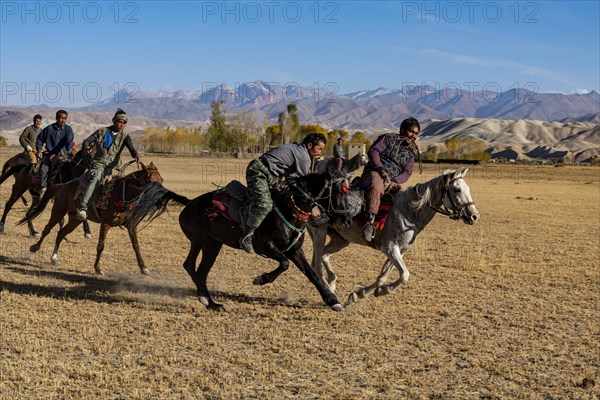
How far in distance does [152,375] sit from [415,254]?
9.17m

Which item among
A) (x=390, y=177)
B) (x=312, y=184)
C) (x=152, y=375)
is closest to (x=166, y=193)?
(x=312, y=184)

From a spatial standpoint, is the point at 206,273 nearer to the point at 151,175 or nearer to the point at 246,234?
the point at 246,234

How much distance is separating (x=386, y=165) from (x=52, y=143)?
8.66 meters

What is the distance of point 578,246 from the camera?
1614 centimetres

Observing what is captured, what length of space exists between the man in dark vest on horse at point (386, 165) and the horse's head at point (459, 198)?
28.6 inches

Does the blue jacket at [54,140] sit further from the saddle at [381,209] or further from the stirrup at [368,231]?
the stirrup at [368,231]

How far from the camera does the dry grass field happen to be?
20.8ft

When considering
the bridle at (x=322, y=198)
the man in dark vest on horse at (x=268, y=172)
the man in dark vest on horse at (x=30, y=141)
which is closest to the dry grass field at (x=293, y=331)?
the man in dark vest on horse at (x=268, y=172)

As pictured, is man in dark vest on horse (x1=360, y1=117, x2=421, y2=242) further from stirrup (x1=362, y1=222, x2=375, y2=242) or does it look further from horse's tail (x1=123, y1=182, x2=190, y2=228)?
horse's tail (x1=123, y1=182, x2=190, y2=228)

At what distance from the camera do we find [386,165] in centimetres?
973

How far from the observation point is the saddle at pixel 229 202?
9.07m

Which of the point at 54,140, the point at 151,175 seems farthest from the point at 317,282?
the point at 54,140

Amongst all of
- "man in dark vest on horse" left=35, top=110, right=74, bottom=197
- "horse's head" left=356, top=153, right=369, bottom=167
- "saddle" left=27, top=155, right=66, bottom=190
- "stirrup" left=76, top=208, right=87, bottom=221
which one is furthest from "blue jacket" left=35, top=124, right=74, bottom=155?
"horse's head" left=356, top=153, right=369, bottom=167

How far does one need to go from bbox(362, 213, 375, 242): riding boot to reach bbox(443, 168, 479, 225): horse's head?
3.80ft
